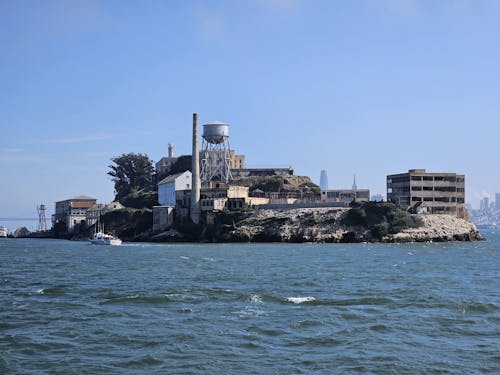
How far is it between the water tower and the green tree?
35.8 metres

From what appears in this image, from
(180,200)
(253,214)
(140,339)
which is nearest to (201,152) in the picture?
(180,200)

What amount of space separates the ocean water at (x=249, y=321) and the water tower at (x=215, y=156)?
93696 millimetres

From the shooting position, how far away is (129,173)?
199000 millimetres

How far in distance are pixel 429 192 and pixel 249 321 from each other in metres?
110

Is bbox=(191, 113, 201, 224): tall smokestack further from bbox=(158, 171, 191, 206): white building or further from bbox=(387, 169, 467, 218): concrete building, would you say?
bbox=(387, 169, 467, 218): concrete building

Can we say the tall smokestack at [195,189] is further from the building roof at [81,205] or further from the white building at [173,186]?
the building roof at [81,205]

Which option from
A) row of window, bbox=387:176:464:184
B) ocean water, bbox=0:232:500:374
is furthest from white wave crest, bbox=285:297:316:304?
row of window, bbox=387:176:464:184

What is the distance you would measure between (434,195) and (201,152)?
52.3 metres

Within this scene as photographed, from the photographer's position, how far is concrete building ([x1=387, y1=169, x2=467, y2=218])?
14050 centimetres

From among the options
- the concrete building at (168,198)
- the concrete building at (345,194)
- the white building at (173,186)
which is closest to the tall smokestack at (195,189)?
the concrete building at (168,198)

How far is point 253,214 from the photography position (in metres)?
136

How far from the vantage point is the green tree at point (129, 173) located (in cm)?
19775

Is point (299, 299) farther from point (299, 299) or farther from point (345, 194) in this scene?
point (345, 194)

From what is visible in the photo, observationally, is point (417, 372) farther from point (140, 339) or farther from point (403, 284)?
point (403, 284)
